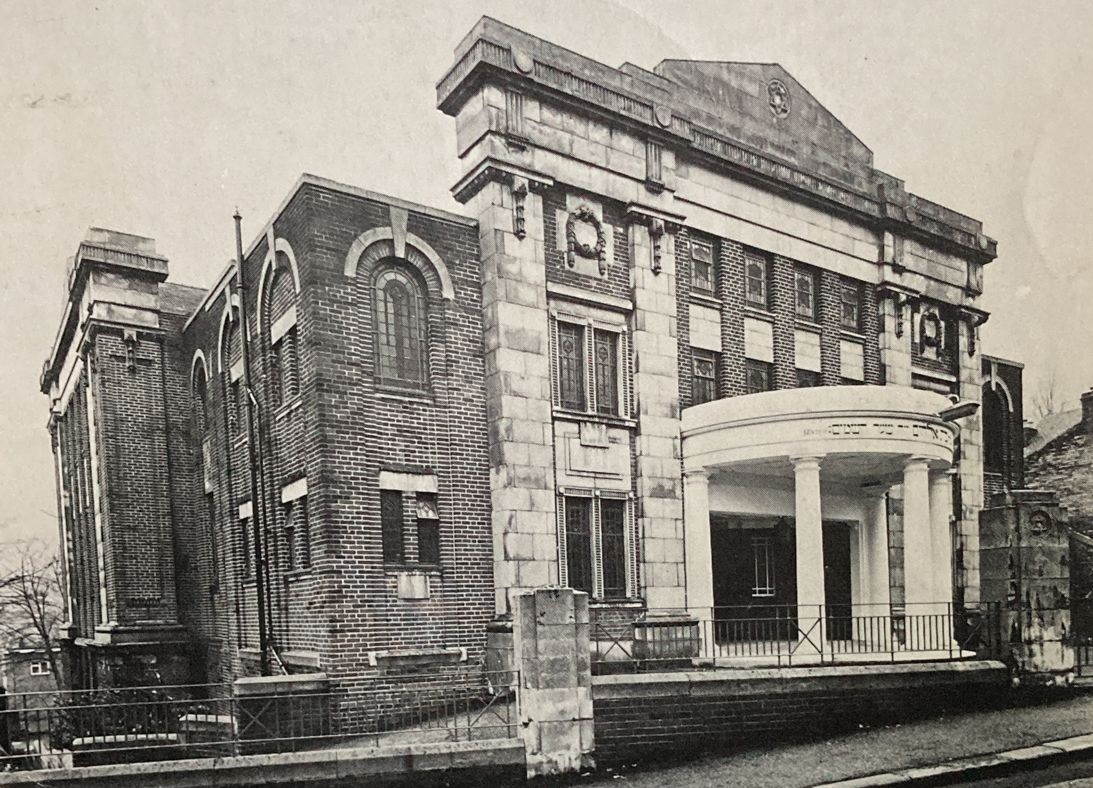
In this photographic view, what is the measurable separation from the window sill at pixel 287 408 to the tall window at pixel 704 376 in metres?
8.23

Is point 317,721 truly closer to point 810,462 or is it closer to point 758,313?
point 810,462

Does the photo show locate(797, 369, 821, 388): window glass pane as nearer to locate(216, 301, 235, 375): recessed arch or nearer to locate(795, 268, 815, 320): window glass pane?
locate(795, 268, 815, 320): window glass pane

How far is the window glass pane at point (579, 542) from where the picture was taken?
1667 centimetres

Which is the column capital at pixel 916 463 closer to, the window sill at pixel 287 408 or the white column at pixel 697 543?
the white column at pixel 697 543

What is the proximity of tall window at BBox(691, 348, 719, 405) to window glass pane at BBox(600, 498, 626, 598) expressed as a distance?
314cm

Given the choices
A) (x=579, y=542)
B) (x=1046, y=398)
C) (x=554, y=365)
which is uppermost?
(x=554, y=365)

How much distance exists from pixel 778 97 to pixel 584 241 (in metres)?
7.45

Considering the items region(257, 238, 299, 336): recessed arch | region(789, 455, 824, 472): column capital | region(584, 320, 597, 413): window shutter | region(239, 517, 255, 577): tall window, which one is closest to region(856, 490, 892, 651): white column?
region(789, 455, 824, 472): column capital

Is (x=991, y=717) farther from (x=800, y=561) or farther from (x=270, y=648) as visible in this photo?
(x=270, y=648)

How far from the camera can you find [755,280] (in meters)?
20.5

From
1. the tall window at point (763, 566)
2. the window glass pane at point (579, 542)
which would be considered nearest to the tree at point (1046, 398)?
the tall window at point (763, 566)

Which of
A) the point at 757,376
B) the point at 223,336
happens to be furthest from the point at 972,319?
the point at 223,336

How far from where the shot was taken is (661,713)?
40.3 ft

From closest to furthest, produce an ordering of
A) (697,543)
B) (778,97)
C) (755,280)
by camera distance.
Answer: (697,543)
(755,280)
(778,97)
